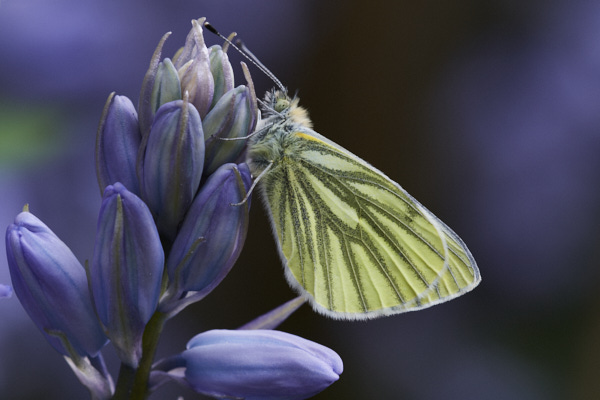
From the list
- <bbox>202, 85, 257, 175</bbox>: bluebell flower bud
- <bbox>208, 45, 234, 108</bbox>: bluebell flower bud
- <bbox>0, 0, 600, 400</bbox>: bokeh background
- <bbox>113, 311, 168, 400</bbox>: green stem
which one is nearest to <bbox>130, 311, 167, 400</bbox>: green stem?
<bbox>113, 311, 168, 400</bbox>: green stem

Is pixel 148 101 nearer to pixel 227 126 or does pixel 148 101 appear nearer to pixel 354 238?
pixel 227 126

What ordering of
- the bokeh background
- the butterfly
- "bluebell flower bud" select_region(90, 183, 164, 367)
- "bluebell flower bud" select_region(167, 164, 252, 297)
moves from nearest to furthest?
"bluebell flower bud" select_region(90, 183, 164, 367) < "bluebell flower bud" select_region(167, 164, 252, 297) < the butterfly < the bokeh background

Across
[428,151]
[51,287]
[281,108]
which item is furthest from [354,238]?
[428,151]

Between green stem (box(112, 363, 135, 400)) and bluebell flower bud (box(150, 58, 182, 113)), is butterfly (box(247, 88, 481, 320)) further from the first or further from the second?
green stem (box(112, 363, 135, 400))

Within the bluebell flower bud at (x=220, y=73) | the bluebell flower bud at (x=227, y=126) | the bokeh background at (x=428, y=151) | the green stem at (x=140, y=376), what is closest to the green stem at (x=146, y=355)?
the green stem at (x=140, y=376)

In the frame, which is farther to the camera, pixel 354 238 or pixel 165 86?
pixel 354 238

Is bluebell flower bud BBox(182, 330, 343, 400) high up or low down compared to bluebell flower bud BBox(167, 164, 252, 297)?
down

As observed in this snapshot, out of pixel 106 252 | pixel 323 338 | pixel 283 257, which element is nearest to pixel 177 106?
pixel 106 252
